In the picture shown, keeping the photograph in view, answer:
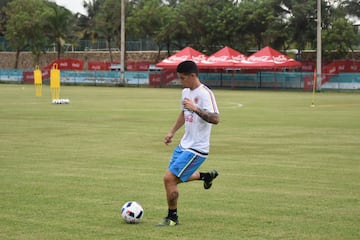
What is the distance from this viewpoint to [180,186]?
1262 centimetres

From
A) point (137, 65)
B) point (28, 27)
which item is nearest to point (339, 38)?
point (137, 65)

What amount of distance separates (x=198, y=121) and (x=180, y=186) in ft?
11.7

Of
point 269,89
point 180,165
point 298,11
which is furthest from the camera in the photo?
point 298,11

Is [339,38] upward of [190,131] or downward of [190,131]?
upward

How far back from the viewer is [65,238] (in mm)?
8648

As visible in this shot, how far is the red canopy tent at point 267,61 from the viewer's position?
201 feet

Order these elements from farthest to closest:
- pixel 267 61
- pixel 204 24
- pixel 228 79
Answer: pixel 204 24, pixel 228 79, pixel 267 61

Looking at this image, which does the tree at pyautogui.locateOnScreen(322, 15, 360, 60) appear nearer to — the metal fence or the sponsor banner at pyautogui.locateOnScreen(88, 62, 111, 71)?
the metal fence

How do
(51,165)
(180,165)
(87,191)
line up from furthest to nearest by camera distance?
(51,165)
(87,191)
(180,165)

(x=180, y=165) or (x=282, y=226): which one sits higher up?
(x=180, y=165)

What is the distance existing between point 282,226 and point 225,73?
60.3 meters

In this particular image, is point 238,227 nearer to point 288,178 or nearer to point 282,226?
point 282,226

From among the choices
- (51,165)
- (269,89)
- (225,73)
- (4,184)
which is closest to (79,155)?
(51,165)

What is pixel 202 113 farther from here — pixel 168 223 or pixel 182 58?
pixel 182 58
